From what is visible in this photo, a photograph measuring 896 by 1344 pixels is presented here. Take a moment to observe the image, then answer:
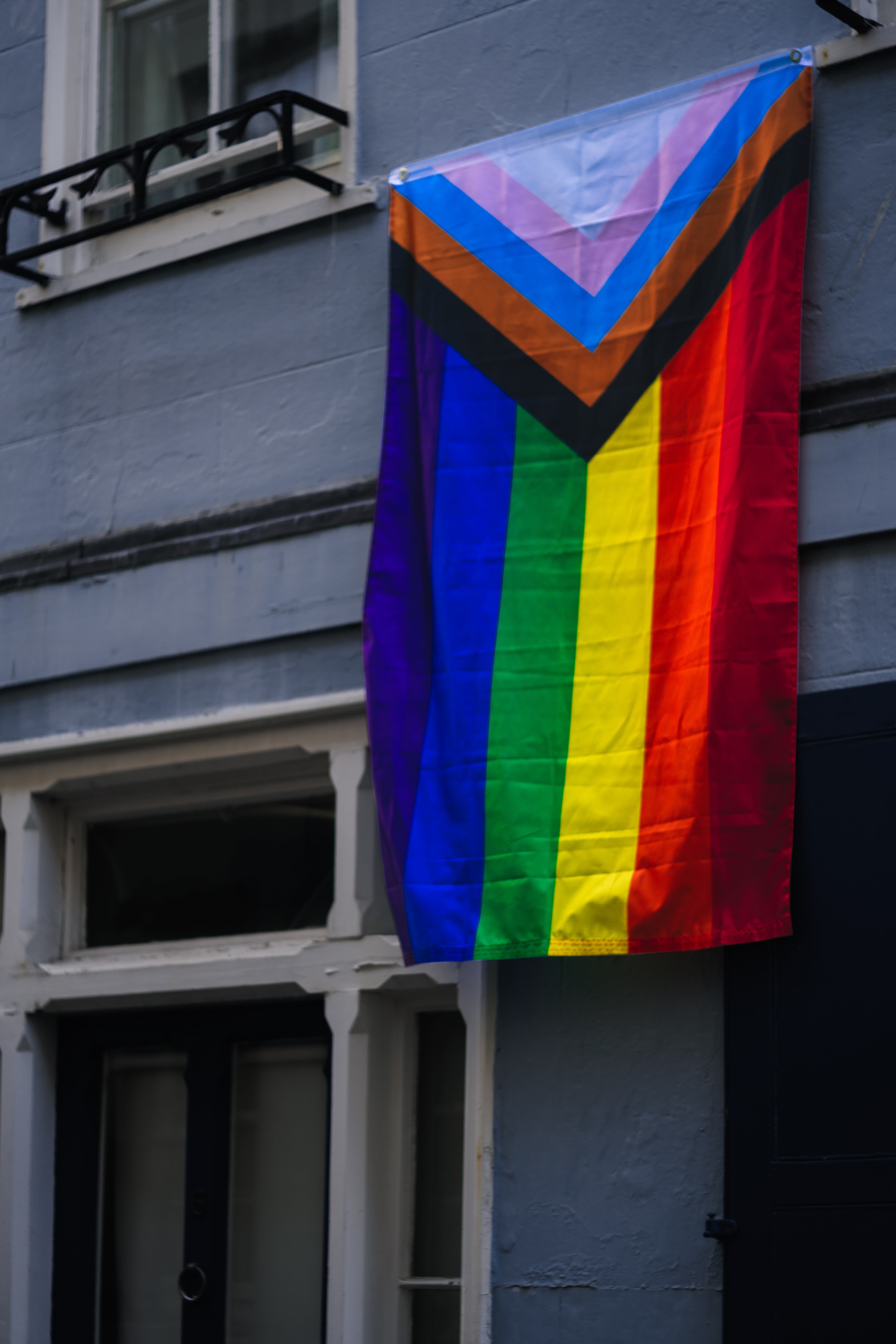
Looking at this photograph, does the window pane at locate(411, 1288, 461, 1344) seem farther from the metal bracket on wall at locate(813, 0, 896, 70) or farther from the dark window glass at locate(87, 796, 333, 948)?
the metal bracket on wall at locate(813, 0, 896, 70)

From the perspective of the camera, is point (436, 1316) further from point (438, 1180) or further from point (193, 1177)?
point (193, 1177)

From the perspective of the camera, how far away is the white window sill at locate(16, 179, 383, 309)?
630cm

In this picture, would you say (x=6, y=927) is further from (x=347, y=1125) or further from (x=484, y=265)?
(x=484, y=265)

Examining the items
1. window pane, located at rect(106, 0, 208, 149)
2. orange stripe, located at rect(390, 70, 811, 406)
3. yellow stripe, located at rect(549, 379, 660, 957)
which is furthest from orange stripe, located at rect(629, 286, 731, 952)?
window pane, located at rect(106, 0, 208, 149)

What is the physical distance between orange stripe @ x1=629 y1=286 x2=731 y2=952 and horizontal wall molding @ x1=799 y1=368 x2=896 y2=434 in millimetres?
232

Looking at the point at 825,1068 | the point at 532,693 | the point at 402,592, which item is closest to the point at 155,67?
the point at 402,592

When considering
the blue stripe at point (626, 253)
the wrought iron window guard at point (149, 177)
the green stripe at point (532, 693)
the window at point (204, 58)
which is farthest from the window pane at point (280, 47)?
the green stripe at point (532, 693)

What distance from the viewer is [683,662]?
5.12 meters

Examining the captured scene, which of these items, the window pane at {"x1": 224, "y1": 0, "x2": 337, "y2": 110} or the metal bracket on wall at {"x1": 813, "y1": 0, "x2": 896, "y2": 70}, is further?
the window pane at {"x1": 224, "y1": 0, "x2": 337, "y2": 110}

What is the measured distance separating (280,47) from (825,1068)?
4.02 meters

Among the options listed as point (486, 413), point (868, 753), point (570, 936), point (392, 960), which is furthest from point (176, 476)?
point (868, 753)

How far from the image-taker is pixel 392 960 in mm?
5637

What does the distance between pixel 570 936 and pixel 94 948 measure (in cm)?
207

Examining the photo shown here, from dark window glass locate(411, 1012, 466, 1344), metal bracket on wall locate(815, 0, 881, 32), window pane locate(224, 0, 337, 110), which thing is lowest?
dark window glass locate(411, 1012, 466, 1344)
